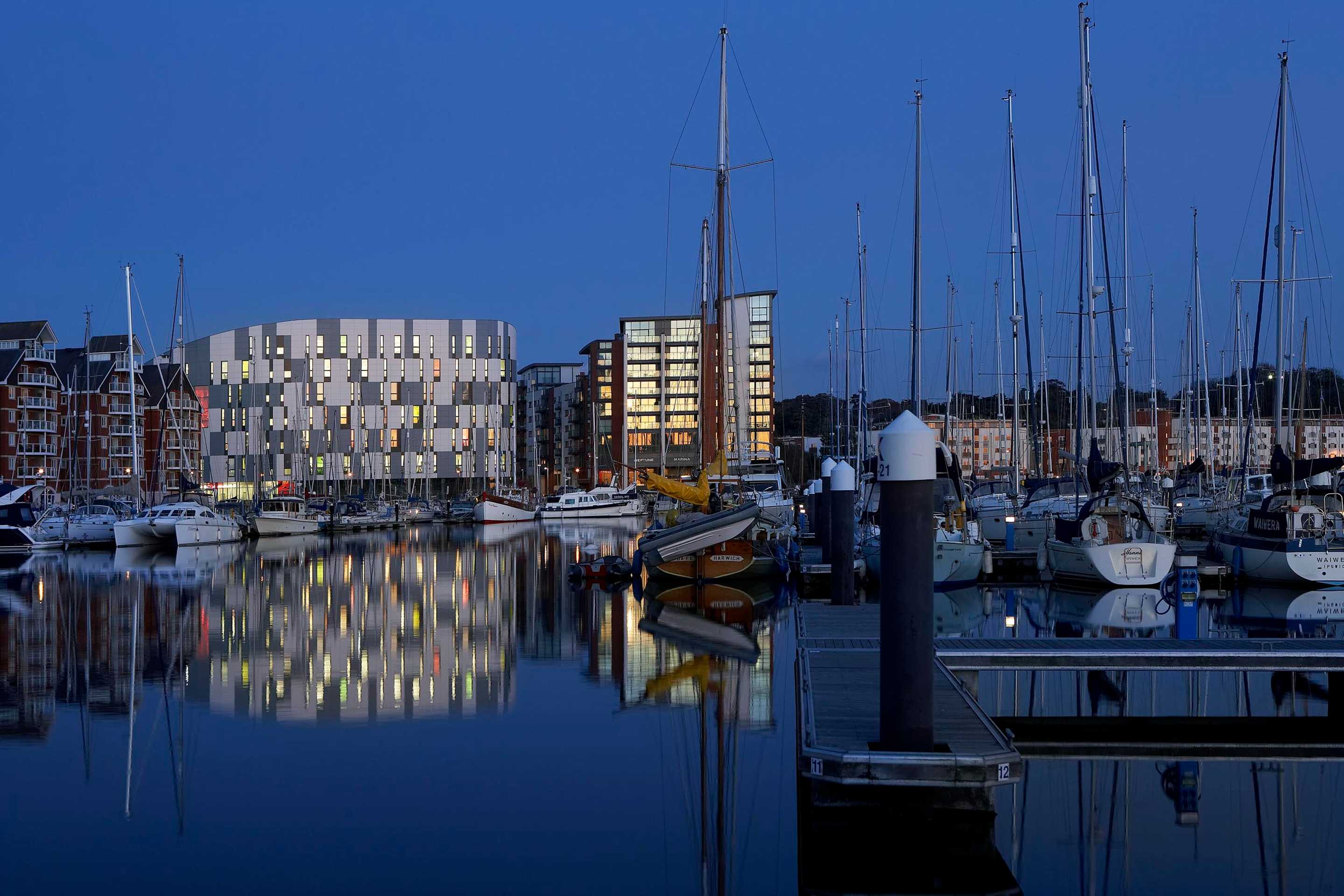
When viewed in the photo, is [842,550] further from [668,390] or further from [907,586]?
[668,390]

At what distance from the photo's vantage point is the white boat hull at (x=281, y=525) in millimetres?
69312

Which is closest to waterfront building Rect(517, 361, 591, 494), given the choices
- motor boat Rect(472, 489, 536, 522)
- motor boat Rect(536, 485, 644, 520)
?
motor boat Rect(536, 485, 644, 520)

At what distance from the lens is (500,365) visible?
129375 mm

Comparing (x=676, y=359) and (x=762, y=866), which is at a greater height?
(x=676, y=359)

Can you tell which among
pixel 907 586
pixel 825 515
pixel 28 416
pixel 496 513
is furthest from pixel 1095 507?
pixel 28 416

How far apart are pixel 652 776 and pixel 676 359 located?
127 metres

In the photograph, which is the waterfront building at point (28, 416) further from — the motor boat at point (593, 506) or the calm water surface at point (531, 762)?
the calm water surface at point (531, 762)

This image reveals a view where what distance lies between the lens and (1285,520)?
31891 millimetres

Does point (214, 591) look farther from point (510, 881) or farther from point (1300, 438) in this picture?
point (1300, 438)

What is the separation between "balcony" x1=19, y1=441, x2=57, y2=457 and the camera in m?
93.4

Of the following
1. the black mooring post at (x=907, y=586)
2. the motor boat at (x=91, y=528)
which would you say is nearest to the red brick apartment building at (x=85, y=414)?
the motor boat at (x=91, y=528)

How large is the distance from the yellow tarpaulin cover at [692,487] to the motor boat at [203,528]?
29.6 metres

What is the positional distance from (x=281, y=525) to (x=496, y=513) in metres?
23.4

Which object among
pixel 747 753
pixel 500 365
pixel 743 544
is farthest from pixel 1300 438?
pixel 500 365
